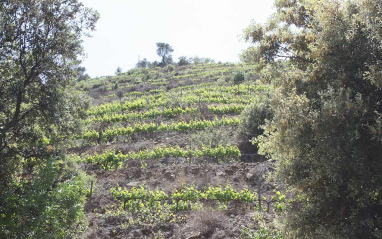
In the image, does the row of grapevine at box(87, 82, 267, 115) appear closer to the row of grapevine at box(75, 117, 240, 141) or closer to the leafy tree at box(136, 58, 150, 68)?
the row of grapevine at box(75, 117, 240, 141)

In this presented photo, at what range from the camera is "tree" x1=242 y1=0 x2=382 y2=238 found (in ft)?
18.8

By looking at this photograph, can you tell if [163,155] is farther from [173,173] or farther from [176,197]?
[176,197]

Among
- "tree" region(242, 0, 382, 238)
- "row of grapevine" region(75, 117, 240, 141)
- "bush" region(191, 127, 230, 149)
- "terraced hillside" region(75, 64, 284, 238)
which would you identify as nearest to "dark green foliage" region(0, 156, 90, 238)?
"terraced hillside" region(75, 64, 284, 238)

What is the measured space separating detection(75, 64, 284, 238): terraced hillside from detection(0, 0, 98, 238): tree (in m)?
1.94

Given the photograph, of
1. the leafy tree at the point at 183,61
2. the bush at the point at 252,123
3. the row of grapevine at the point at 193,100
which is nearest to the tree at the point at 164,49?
the leafy tree at the point at 183,61

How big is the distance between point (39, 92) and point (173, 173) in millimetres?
5937

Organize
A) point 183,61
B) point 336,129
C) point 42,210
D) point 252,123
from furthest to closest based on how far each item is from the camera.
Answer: point 183,61
point 252,123
point 42,210
point 336,129

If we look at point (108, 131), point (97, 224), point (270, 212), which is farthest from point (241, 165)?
point (108, 131)

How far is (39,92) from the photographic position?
9.68 m

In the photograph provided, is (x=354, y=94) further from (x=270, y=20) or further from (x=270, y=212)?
(x=270, y=212)

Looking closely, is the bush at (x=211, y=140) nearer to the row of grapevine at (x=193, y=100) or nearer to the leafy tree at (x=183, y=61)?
the row of grapevine at (x=193, y=100)

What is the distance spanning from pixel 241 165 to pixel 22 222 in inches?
330

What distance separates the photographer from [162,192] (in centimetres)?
1112

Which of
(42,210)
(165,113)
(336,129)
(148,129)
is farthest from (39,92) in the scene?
(165,113)
